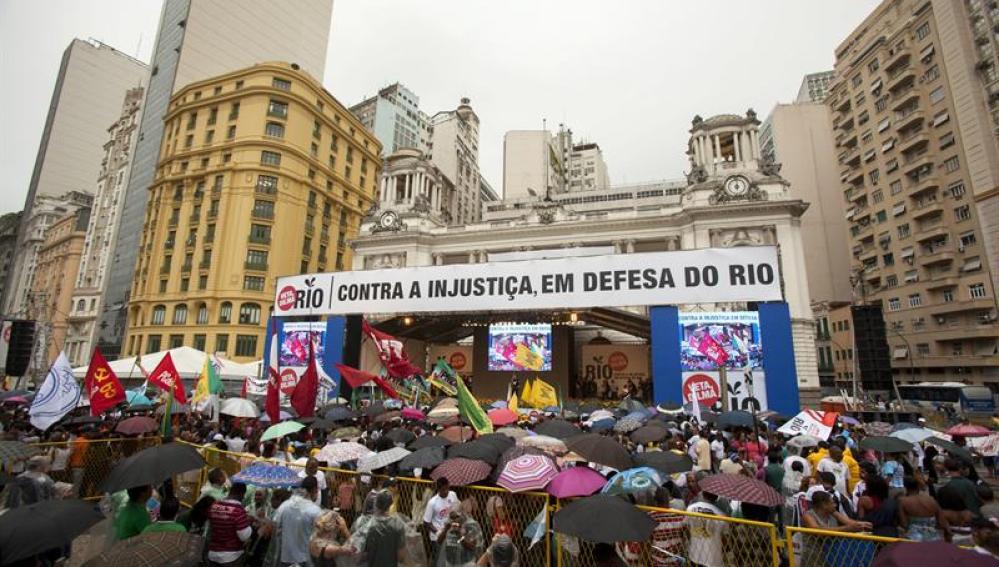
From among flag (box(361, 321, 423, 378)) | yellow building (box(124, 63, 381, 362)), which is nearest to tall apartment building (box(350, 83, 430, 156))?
→ yellow building (box(124, 63, 381, 362))

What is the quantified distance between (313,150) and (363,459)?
4951 cm

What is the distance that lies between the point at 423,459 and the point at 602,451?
2529 millimetres

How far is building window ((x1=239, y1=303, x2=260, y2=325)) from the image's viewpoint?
4312cm

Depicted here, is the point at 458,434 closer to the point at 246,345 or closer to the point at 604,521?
the point at 604,521

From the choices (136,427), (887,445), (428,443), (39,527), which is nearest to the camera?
(39,527)

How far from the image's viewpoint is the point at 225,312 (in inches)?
1698

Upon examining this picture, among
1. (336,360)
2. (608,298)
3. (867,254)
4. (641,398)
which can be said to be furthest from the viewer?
(867,254)

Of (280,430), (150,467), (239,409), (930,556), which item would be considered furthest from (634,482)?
(239,409)

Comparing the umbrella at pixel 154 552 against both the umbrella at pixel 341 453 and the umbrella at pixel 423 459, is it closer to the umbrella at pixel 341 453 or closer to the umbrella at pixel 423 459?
the umbrella at pixel 423 459

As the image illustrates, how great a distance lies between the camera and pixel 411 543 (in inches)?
213

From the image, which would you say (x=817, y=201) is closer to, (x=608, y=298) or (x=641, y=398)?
(x=641, y=398)

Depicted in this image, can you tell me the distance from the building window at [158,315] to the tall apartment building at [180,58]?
6817 mm

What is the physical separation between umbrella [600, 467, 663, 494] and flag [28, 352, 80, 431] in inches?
417

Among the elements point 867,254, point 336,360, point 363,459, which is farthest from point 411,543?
point 867,254
